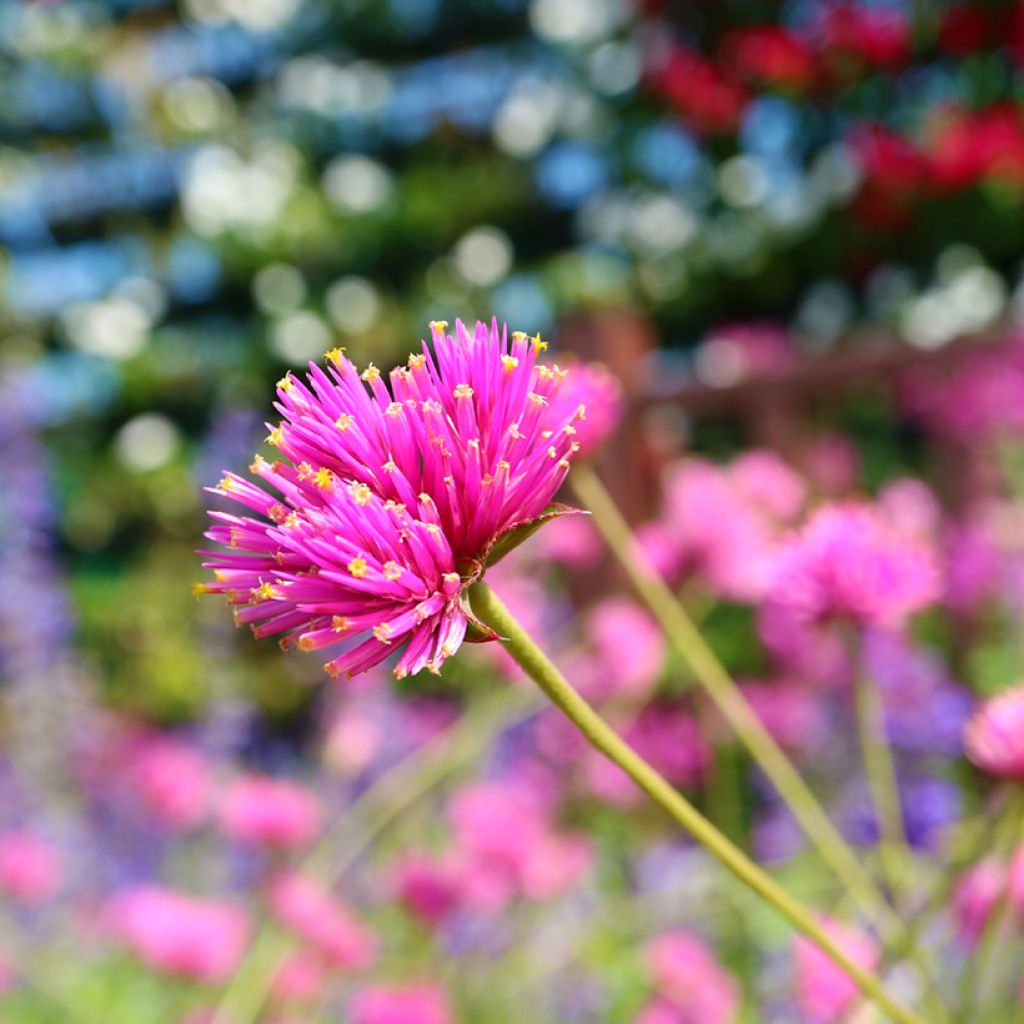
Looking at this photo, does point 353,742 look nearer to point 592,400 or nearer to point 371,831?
point 371,831

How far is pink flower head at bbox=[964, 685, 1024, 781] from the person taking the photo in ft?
1.28

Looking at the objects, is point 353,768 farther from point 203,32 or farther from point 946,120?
point 203,32

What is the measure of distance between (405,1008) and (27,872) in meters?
0.74

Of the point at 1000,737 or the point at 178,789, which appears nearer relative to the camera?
the point at 1000,737

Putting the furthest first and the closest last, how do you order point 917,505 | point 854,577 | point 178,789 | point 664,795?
point 917,505, point 178,789, point 854,577, point 664,795

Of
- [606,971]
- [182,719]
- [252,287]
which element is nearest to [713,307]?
[252,287]

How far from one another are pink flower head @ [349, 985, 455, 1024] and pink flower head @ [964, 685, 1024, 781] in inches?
22.3

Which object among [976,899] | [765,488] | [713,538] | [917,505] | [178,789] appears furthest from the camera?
[917,505]

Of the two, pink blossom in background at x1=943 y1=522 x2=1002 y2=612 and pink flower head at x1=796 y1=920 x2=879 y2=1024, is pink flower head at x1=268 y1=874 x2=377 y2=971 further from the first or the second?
pink blossom in background at x1=943 y1=522 x2=1002 y2=612

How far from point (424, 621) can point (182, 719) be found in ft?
11.7

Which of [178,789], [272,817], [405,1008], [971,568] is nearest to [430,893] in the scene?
[405,1008]

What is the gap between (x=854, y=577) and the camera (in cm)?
51

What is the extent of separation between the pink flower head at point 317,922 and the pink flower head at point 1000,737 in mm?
597

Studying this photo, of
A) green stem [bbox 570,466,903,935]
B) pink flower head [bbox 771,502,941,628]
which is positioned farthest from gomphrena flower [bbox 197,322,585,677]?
pink flower head [bbox 771,502,941,628]
